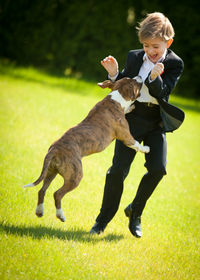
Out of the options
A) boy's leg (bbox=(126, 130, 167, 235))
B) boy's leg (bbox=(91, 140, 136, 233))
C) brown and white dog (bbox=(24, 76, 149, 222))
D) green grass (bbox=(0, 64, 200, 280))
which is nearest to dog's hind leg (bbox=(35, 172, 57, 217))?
brown and white dog (bbox=(24, 76, 149, 222))

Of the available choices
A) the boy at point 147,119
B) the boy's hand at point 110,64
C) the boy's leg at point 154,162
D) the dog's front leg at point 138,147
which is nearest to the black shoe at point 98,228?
the boy at point 147,119

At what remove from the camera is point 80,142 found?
158 inches

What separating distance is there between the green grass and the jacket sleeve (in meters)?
1.76

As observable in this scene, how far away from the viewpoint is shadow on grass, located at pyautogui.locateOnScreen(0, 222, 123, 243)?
430 cm

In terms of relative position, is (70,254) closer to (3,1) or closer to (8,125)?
(8,125)

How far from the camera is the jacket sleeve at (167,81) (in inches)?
167

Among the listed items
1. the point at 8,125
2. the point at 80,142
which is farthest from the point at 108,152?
the point at 80,142

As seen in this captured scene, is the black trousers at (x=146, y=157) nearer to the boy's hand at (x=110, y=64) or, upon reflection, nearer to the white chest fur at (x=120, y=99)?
the white chest fur at (x=120, y=99)

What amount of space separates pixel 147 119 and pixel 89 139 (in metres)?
0.92

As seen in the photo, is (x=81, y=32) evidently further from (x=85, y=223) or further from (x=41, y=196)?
(x=41, y=196)

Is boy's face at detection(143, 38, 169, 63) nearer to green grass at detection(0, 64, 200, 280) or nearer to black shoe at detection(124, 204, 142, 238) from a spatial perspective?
black shoe at detection(124, 204, 142, 238)

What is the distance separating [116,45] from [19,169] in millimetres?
12272

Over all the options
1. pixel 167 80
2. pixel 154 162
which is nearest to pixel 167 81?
pixel 167 80

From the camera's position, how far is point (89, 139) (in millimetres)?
4074
